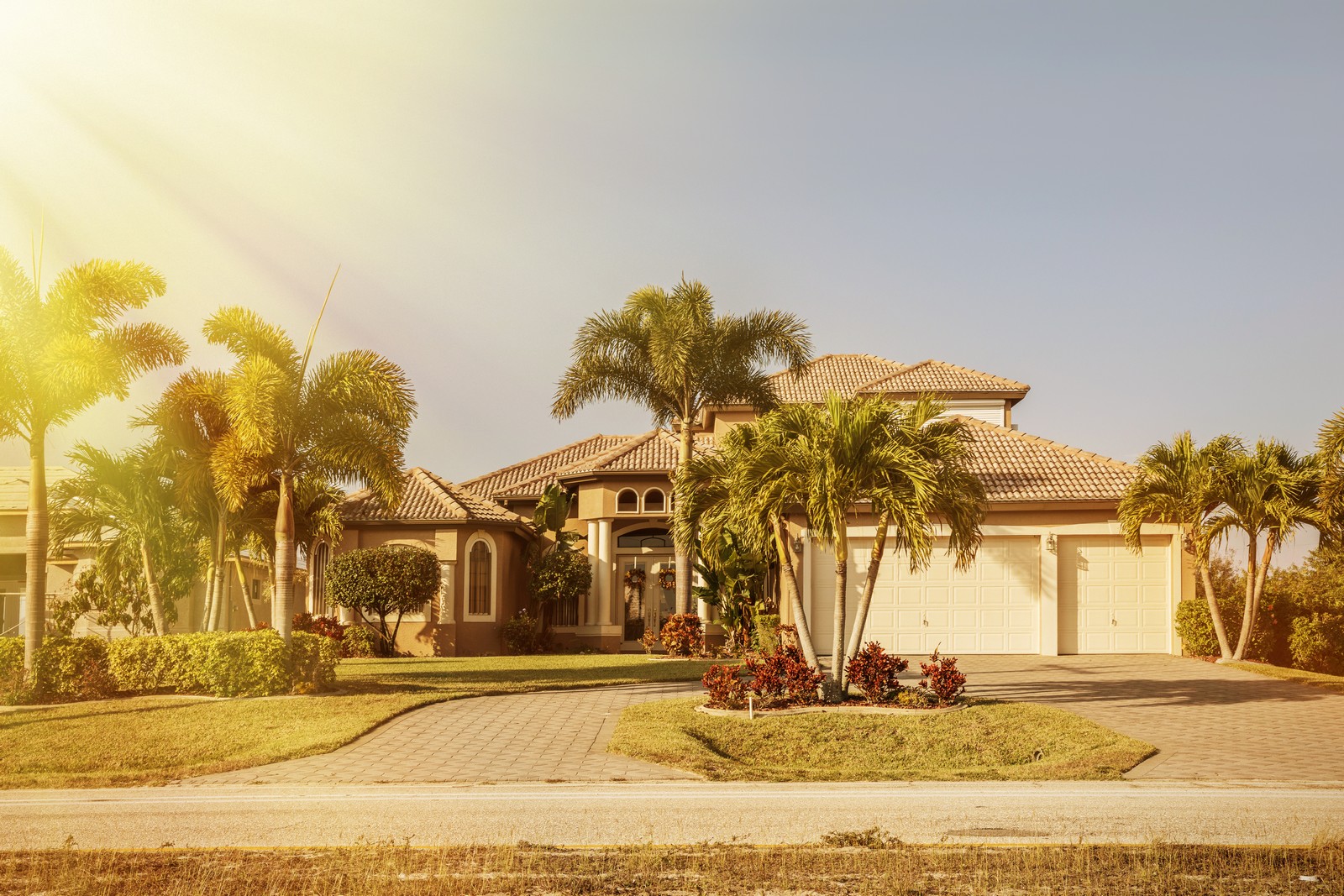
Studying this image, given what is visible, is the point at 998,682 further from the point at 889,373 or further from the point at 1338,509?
the point at 889,373

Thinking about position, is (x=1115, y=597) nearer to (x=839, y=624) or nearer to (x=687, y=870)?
(x=839, y=624)

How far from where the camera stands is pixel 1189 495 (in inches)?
854

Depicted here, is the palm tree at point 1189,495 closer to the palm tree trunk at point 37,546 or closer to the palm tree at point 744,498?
the palm tree at point 744,498

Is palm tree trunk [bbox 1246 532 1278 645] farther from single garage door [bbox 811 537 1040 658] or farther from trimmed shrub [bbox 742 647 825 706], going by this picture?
trimmed shrub [bbox 742 647 825 706]

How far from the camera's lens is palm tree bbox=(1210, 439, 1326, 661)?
20.3 m

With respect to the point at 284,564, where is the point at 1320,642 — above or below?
below

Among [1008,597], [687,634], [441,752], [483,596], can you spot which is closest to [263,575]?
[483,596]

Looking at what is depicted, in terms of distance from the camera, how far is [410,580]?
26.3 metres

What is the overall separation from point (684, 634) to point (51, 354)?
46.7ft

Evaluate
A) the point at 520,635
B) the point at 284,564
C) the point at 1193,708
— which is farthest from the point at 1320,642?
the point at 284,564

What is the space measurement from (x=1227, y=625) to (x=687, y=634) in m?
11.5

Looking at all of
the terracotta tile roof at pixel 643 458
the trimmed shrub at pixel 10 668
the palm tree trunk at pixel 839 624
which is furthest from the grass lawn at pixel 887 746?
the terracotta tile roof at pixel 643 458

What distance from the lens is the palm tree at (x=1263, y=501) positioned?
20.3 meters

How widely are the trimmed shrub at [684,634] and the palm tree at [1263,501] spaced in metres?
11.1
